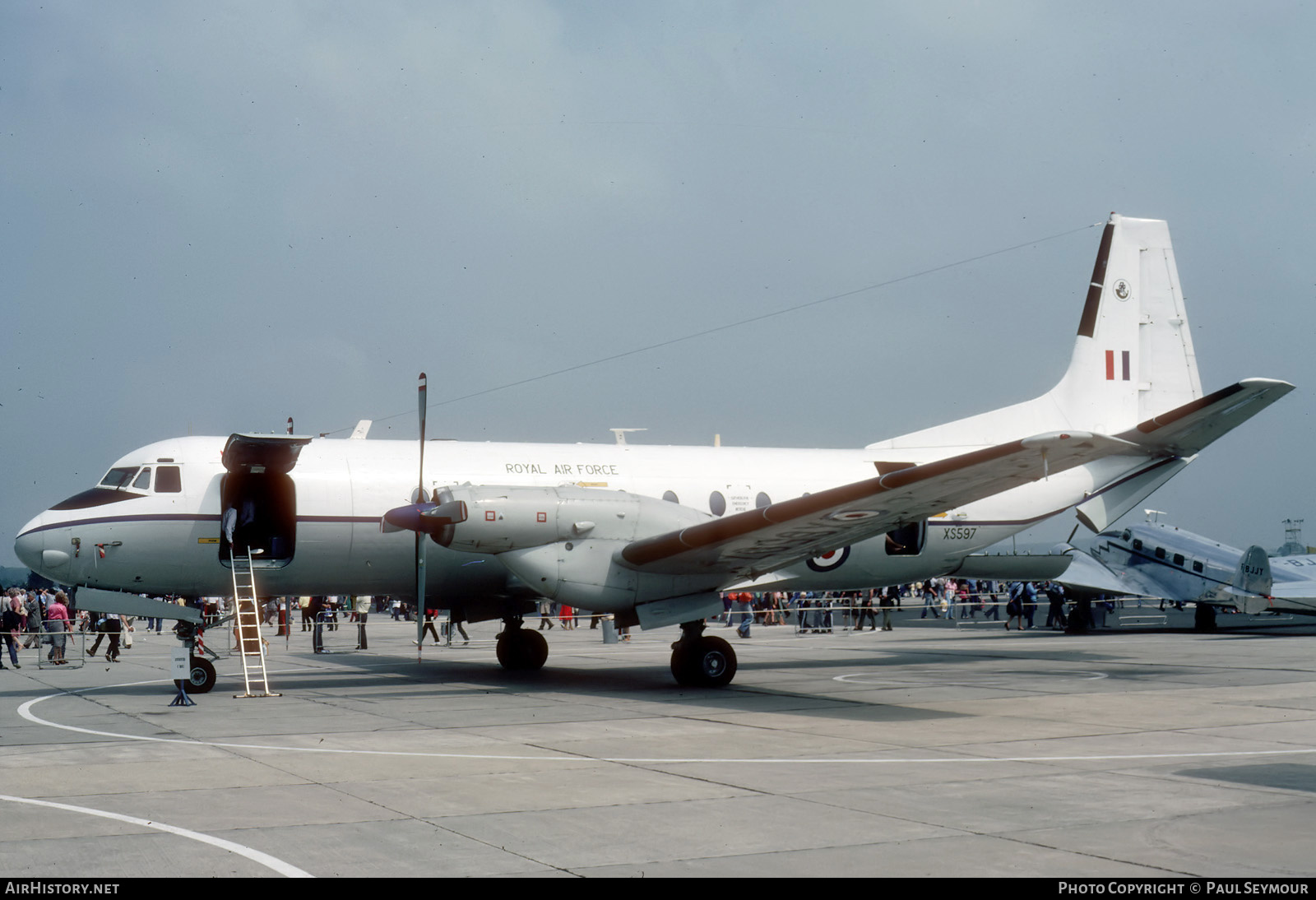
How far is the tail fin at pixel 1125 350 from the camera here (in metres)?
20.6

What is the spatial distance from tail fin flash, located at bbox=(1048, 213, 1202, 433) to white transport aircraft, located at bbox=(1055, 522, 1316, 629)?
721 centimetres

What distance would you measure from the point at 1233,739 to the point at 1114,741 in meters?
1.13

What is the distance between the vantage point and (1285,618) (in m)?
37.3

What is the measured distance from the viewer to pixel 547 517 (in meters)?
14.7

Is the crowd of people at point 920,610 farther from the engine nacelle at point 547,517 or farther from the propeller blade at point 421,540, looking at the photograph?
the propeller blade at point 421,540

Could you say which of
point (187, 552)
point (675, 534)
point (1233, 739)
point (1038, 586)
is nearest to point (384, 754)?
point (675, 534)

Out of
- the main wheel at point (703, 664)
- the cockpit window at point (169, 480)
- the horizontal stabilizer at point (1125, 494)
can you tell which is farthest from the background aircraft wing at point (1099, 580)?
the cockpit window at point (169, 480)

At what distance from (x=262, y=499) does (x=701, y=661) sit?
20.7ft

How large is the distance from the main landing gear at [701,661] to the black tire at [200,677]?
6.20 m

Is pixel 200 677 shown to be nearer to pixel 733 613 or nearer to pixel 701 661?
pixel 701 661

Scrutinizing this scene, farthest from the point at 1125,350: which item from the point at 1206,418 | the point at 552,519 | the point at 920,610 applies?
the point at 920,610

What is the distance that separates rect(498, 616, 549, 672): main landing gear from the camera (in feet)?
60.4

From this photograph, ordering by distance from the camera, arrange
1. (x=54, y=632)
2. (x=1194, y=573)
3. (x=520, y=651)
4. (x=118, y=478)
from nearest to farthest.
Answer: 1. (x=118, y=478)
2. (x=520, y=651)
3. (x=54, y=632)
4. (x=1194, y=573)
